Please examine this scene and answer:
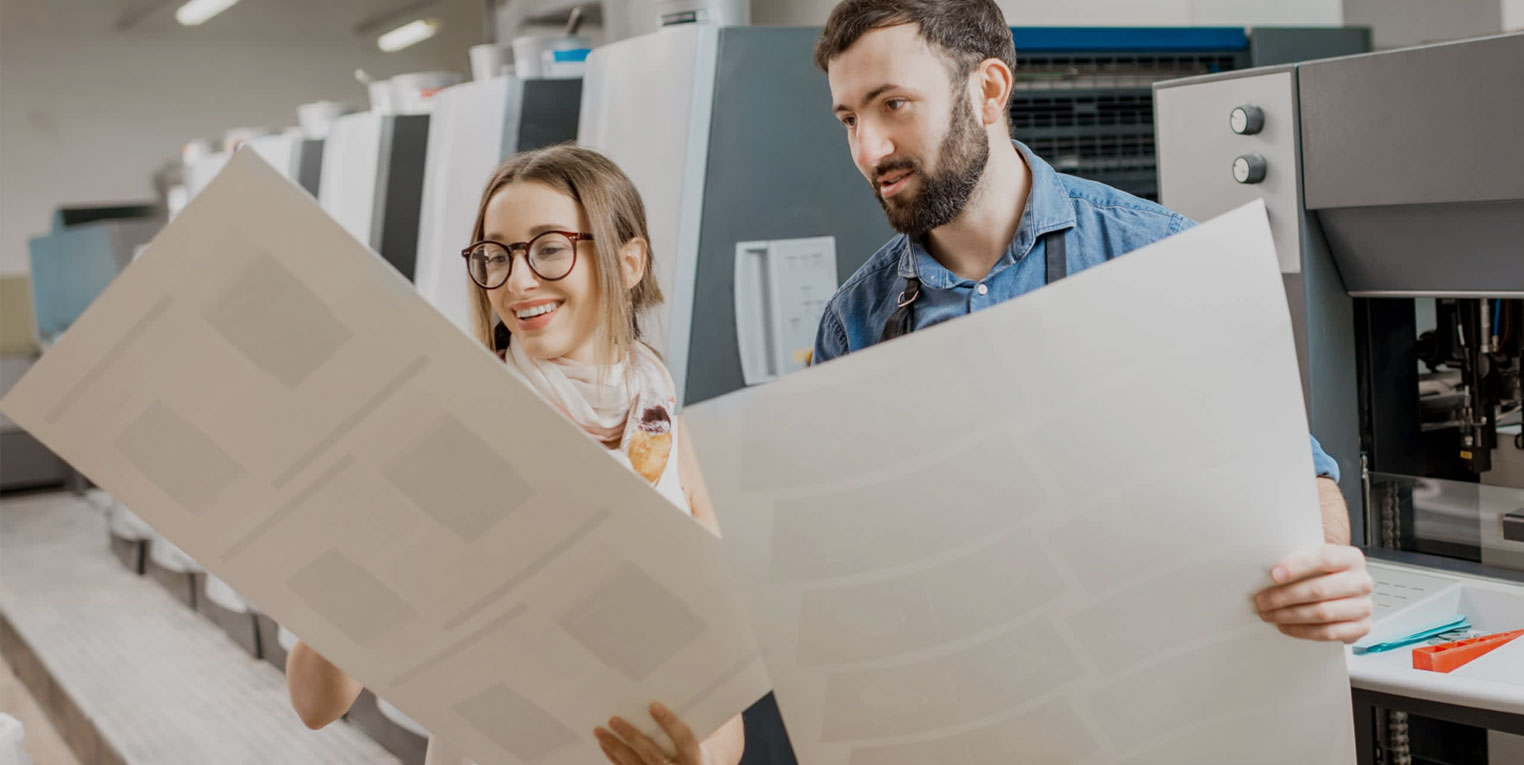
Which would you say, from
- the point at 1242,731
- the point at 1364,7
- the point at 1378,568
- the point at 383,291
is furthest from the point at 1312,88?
the point at 1364,7

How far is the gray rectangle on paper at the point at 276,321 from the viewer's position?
847mm

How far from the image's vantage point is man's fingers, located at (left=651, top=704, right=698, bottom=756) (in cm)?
99

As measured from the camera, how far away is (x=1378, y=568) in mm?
1809

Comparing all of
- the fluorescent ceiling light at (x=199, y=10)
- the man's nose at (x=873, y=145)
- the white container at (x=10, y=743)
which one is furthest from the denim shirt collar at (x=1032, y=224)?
the fluorescent ceiling light at (x=199, y=10)

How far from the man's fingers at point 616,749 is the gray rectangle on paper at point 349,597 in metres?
0.18

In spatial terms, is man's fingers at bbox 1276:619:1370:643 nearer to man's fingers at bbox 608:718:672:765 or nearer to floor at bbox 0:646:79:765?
man's fingers at bbox 608:718:672:765

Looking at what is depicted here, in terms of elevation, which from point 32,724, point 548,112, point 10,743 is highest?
point 548,112

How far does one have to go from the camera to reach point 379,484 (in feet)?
2.94

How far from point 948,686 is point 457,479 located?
0.37 metres

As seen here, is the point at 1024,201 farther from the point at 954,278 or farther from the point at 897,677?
the point at 897,677

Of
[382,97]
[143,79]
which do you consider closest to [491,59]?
[382,97]

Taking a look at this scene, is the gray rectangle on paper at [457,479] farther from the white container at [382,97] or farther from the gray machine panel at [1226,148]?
the white container at [382,97]

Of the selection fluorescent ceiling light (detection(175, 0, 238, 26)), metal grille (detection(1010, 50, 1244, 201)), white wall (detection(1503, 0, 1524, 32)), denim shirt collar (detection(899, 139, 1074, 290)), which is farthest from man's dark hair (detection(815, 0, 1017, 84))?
fluorescent ceiling light (detection(175, 0, 238, 26))

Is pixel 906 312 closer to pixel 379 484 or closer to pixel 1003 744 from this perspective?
pixel 1003 744
